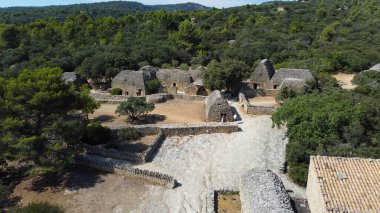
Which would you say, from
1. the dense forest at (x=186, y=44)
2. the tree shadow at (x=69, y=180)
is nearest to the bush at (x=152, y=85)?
the dense forest at (x=186, y=44)

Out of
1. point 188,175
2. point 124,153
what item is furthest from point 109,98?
point 188,175

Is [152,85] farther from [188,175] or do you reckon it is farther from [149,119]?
[188,175]

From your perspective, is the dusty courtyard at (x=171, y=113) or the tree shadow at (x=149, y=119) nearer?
the tree shadow at (x=149, y=119)

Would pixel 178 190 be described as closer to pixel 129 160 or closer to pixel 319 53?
pixel 129 160

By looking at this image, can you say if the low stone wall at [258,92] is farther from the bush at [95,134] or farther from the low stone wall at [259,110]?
the bush at [95,134]

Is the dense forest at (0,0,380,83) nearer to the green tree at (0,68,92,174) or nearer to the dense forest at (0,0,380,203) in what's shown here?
the dense forest at (0,0,380,203)

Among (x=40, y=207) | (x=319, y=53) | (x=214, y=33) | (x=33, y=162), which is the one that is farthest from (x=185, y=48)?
(x=40, y=207)
